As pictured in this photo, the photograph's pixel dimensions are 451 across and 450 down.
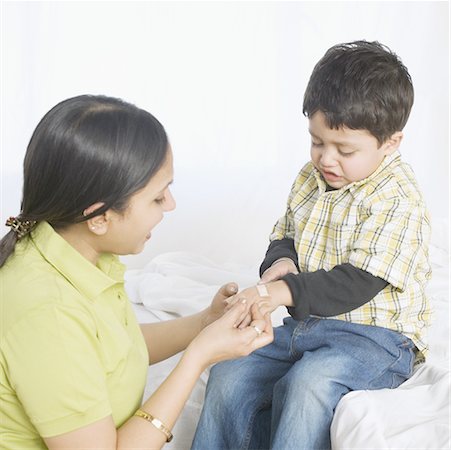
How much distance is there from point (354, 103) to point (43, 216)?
0.67m

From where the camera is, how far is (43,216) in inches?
→ 52.6

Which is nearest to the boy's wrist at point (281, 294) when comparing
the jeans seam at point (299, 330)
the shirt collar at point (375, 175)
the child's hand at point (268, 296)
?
the child's hand at point (268, 296)

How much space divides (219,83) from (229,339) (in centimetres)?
207

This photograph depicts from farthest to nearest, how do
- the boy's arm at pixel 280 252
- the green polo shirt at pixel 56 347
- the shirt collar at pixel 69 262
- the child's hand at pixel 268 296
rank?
the boy's arm at pixel 280 252
the child's hand at pixel 268 296
the shirt collar at pixel 69 262
the green polo shirt at pixel 56 347

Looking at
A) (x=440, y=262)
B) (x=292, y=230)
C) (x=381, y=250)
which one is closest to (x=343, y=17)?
(x=440, y=262)

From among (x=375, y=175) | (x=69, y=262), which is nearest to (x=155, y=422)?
(x=69, y=262)

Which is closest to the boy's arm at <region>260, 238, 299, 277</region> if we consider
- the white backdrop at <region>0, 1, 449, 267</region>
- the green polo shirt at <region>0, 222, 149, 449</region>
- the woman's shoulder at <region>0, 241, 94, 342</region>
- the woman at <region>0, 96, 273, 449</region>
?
the woman at <region>0, 96, 273, 449</region>

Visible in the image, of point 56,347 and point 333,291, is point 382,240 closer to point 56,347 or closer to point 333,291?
point 333,291

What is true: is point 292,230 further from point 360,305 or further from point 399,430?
point 399,430

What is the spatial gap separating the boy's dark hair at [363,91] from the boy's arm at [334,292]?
29 cm

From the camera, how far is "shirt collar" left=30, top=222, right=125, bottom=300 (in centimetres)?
132

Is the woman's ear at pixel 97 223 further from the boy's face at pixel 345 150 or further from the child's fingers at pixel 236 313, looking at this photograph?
the boy's face at pixel 345 150

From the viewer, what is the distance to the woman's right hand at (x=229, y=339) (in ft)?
4.62

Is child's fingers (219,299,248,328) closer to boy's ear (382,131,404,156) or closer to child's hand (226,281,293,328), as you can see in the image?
child's hand (226,281,293,328)
